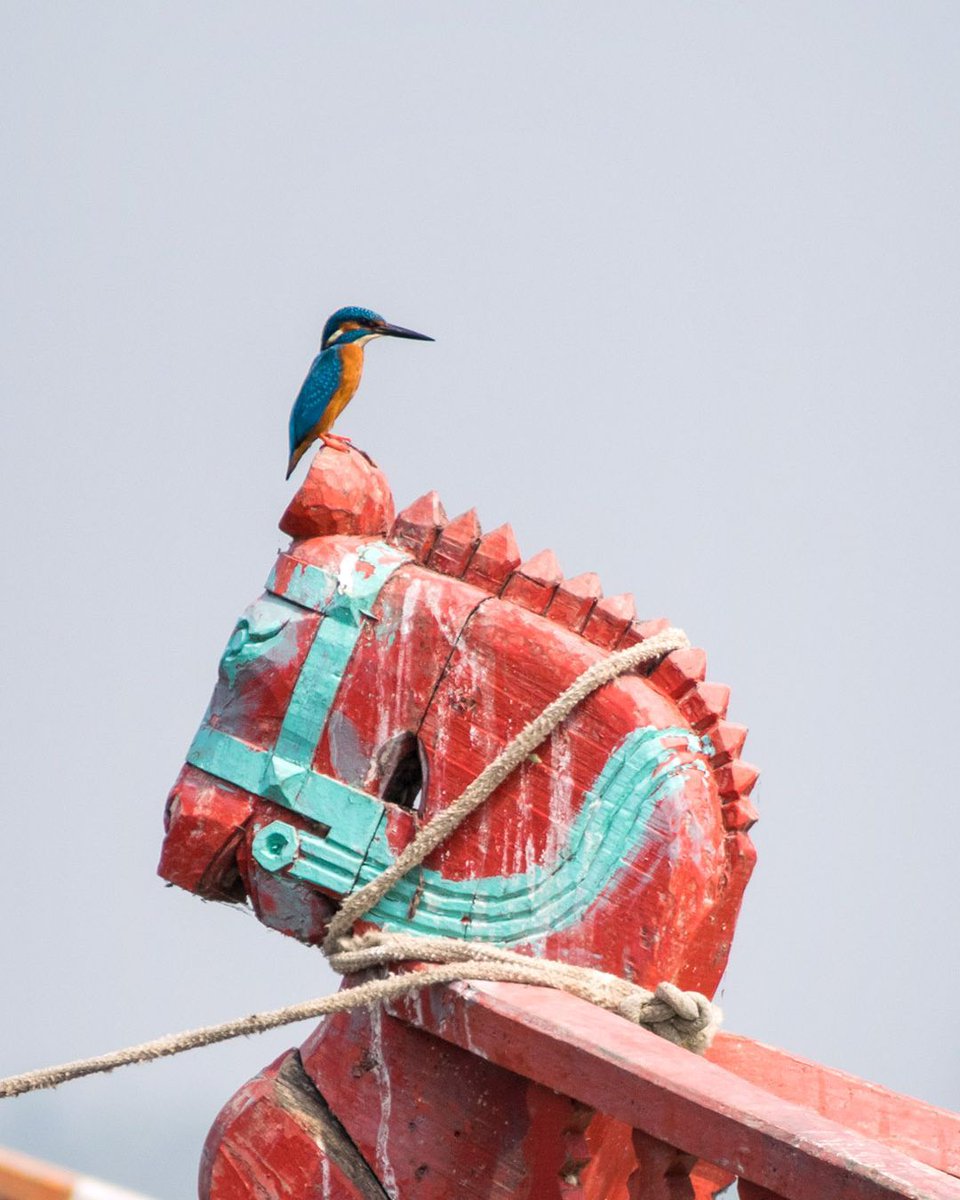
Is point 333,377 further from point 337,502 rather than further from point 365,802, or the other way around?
point 365,802

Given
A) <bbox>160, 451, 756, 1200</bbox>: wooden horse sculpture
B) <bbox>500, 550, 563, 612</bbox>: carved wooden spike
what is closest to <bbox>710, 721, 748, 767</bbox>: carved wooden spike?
<bbox>160, 451, 756, 1200</bbox>: wooden horse sculpture

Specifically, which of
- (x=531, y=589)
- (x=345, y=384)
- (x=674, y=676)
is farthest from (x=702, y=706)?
(x=345, y=384)

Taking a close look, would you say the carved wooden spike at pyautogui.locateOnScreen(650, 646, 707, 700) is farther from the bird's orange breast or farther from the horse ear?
the bird's orange breast

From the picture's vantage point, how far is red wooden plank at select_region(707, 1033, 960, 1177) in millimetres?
5387

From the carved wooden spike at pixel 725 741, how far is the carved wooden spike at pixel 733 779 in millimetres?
20

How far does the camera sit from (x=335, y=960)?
521cm

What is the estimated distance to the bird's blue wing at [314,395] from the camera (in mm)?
5695

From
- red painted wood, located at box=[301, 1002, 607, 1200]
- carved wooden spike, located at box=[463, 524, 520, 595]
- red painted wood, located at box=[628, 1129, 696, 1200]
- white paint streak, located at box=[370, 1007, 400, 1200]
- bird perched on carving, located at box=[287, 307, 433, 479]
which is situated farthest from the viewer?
bird perched on carving, located at box=[287, 307, 433, 479]

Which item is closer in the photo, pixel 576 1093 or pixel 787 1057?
pixel 576 1093

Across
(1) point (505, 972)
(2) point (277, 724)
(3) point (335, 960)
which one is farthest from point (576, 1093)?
(2) point (277, 724)

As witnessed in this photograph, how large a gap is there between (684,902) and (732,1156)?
823mm

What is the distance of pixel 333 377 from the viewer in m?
5.72

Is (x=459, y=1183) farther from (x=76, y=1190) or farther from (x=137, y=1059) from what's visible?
(x=76, y=1190)

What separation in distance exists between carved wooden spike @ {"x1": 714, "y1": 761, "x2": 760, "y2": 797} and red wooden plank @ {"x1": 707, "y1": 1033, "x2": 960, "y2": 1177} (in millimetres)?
694
